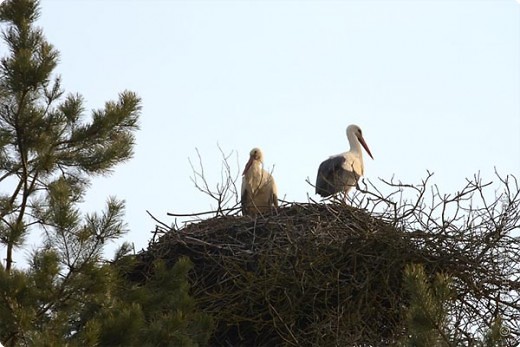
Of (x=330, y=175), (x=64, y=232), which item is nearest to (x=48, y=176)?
(x=64, y=232)

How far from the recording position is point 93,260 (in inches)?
335

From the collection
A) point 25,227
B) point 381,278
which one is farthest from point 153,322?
point 381,278

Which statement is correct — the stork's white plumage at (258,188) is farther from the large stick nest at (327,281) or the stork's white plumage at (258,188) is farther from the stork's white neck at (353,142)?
the large stick nest at (327,281)

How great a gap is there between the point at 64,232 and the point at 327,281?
76.2 inches

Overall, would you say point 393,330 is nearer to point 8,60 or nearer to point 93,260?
point 93,260

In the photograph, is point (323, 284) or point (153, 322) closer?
point (153, 322)

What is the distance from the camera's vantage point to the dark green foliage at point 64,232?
321 inches

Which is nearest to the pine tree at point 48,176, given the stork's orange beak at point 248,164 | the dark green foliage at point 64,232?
the dark green foliage at point 64,232

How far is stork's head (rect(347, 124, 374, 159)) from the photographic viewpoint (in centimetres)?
1347

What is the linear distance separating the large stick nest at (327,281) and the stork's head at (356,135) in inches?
141

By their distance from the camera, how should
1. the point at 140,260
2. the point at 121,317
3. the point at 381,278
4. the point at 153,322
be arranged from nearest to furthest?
1. the point at 121,317
2. the point at 153,322
3. the point at 381,278
4. the point at 140,260

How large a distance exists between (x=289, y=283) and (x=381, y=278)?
2.06 feet

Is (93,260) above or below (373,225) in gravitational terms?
below

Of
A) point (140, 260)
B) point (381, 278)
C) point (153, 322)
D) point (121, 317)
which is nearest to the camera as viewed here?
point (121, 317)
